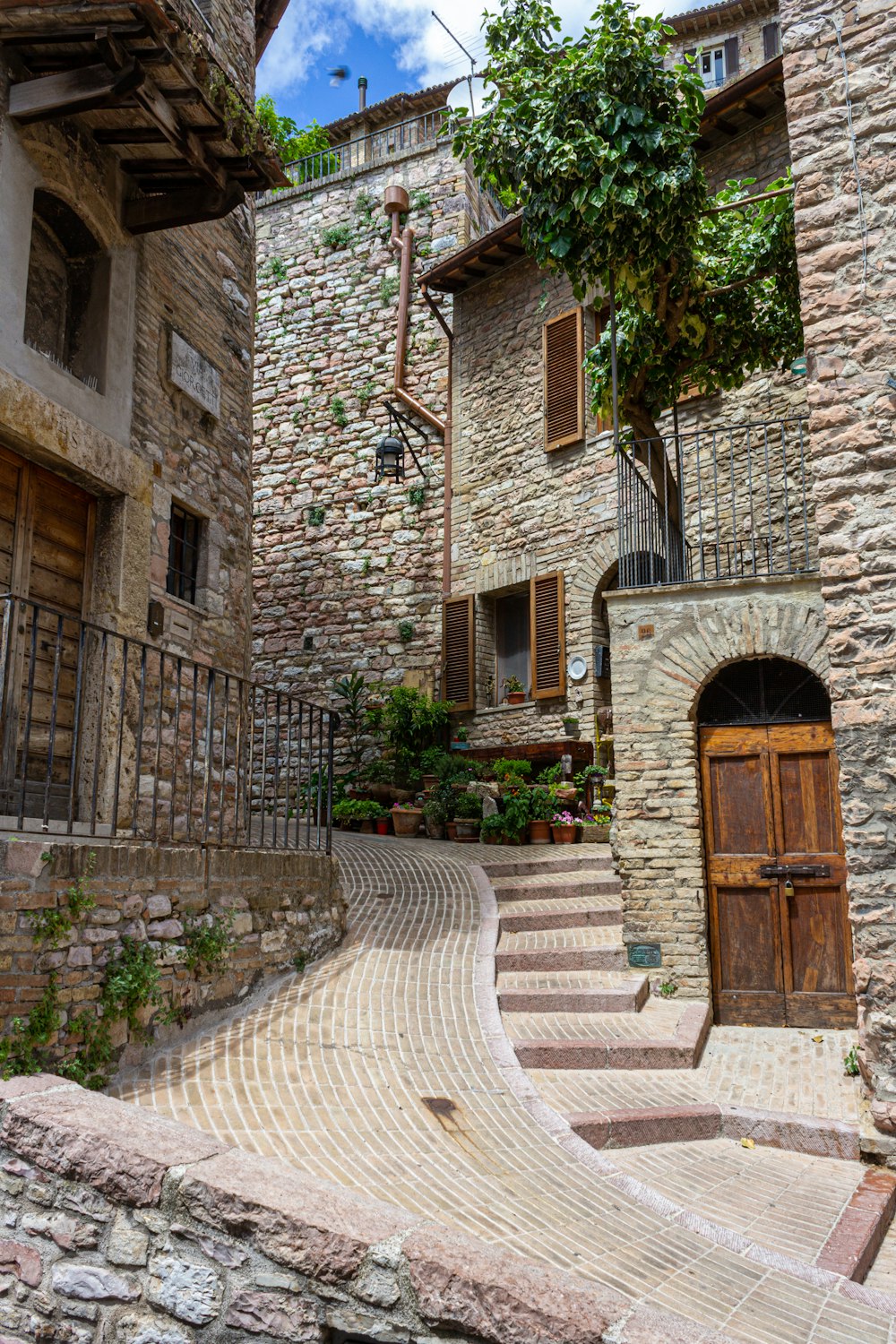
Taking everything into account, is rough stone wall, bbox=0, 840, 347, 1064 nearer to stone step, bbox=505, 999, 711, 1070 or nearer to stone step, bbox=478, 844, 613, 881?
stone step, bbox=505, 999, 711, 1070

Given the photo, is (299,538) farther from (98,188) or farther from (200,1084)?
(200,1084)

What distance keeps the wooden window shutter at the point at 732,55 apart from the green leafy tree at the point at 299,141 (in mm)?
7771

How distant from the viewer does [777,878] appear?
6.99 metres

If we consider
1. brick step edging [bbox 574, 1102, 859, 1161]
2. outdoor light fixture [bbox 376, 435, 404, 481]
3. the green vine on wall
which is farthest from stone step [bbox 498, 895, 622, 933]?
outdoor light fixture [bbox 376, 435, 404, 481]

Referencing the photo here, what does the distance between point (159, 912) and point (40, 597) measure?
2.60 meters

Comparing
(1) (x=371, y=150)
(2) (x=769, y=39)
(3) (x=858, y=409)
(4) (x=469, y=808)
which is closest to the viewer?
(3) (x=858, y=409)

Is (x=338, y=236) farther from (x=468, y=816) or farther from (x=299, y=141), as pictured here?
(x=468, y=816)

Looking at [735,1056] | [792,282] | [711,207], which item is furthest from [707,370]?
[735,1056]

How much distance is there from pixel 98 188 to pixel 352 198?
976 cm

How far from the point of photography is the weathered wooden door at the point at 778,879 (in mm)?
6805

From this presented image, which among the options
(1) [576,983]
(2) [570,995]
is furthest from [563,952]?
(2) [570,995]

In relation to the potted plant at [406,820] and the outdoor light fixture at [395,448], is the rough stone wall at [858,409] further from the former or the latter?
the outdoor light fixture at [395,448]

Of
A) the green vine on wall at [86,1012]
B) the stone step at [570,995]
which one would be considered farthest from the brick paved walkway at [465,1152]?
the stone step at [570,995]

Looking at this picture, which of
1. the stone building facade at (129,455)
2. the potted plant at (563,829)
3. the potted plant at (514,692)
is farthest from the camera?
the potted plant at (514,692)
